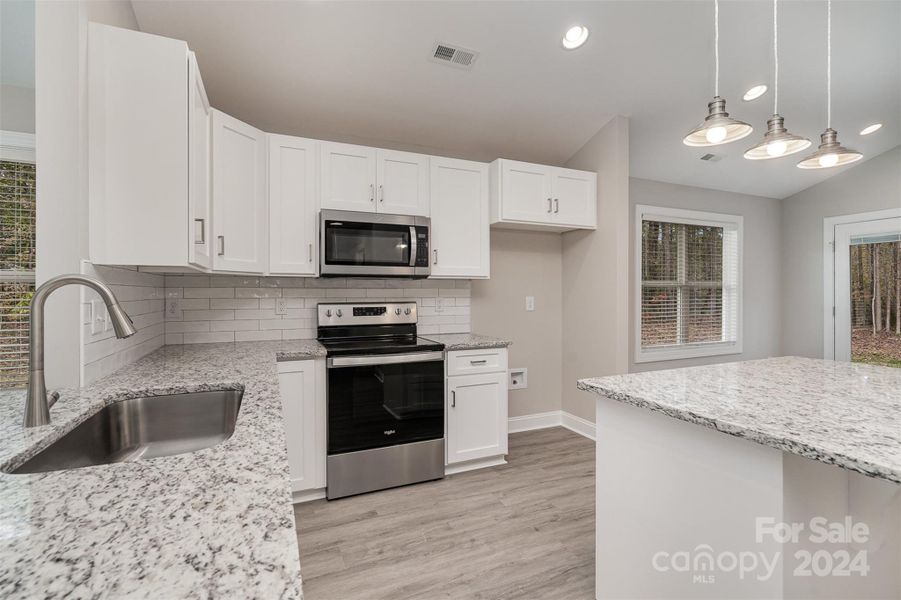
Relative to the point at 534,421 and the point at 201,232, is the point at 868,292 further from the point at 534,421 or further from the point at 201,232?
the point at 201,232

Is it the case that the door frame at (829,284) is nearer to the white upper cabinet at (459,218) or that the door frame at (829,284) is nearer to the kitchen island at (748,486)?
the kitchen island at (748,486)

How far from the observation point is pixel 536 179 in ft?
10.7

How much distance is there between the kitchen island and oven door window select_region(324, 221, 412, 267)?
1.66 m

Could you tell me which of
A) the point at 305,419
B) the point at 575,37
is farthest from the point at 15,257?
the point at 575,37

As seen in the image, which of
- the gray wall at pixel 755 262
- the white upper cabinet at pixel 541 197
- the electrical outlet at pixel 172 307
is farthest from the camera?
the gray wall at pixel 755 262

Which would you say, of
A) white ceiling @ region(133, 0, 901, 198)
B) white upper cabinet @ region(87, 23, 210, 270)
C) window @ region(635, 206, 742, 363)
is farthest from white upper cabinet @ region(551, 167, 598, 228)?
white upper cabinet @ region(87, 23, 210, 270)

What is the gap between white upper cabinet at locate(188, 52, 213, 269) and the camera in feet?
5.68

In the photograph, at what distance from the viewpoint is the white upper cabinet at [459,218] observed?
3.00m

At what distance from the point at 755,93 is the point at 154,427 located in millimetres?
4199

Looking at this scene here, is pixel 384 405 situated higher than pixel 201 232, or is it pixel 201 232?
pixel 201 232

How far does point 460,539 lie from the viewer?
2.08m

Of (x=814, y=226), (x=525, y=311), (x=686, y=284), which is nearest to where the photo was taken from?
(x=525, y=311)

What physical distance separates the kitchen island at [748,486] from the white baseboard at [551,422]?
6.85ft

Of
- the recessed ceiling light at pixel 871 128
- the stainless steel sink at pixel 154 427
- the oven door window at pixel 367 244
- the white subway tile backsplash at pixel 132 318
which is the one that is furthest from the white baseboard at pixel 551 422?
the recessed ceiling light at pixel 871 128
